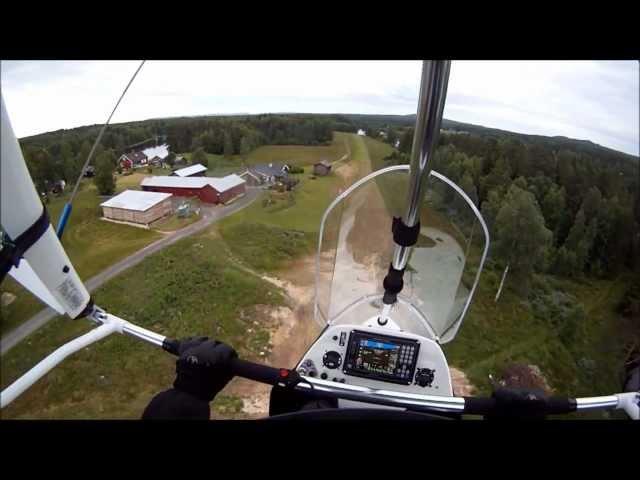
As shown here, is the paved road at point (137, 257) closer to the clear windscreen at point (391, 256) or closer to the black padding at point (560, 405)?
the clear windscreen at point (391, 256)

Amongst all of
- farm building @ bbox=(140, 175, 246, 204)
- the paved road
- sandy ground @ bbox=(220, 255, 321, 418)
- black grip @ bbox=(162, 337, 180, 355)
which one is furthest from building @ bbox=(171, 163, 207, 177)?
black grip @ bbox=(162, 337, 180, 355)

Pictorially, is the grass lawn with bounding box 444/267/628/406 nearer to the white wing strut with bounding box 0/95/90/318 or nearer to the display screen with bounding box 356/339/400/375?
the display screen with bounding box 356/339/400/375

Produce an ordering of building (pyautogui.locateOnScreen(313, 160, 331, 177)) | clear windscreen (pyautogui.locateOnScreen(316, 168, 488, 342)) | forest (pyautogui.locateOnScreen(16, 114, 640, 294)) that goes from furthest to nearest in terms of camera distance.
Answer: building (pyautogui.locateOnScreen(313, 160, 331, 177))
forest (pyautogui.locateOnScreen(16, 114, 640, 294))
clear windscreen (pyautogui.locateOnScreen(316, 168, 488, 342))

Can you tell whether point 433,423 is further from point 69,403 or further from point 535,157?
point 535,157

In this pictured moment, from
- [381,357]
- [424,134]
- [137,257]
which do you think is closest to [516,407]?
[381,357]

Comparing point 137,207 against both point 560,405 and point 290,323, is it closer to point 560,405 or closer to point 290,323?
point 290,323
